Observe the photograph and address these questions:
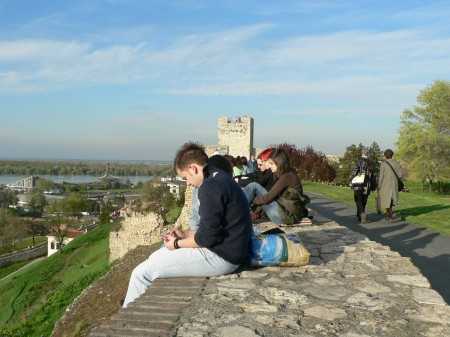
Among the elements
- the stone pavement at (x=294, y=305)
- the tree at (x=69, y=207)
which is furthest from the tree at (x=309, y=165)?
the tree at (x=69, y=207)

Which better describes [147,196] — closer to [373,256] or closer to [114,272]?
[114,272]

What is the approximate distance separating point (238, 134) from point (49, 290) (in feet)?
60.4

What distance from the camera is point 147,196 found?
36656mm

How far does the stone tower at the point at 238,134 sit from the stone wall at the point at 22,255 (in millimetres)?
25808

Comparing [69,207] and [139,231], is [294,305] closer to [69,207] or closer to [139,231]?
[139,231]

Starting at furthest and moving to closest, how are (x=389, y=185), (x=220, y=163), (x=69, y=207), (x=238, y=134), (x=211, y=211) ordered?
1. (x=69, y=207)
2. (x=238, y=134)
3. (x=389, y=185)
4. (x=220, y=163)
5. (x=211, y=211)

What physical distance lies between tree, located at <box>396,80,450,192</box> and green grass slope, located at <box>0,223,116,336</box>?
976 inches

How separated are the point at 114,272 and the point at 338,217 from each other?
5.97m

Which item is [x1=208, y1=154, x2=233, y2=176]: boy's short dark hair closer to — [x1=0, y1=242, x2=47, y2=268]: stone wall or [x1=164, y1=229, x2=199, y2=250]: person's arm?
[x1=164, y1=229, x2=199, y2=250]: person's arm

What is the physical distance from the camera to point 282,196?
283 inches

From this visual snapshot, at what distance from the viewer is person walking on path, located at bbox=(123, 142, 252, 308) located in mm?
3984

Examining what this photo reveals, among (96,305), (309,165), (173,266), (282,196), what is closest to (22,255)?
(309,165)

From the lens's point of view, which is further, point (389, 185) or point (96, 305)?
point (389, 185)

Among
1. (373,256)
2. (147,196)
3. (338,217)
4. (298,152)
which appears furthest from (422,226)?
(147,196)
